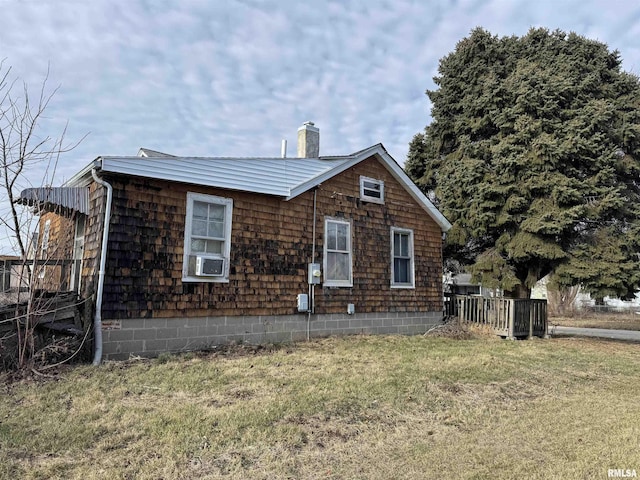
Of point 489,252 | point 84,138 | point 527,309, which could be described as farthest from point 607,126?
point 84,138

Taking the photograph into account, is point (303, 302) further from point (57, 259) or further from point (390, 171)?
point (57, 259)

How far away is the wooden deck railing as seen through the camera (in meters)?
12.5

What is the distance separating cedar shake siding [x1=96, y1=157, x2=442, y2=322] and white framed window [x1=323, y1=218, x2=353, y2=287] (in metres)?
0.15

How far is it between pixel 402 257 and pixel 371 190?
6.69 feet

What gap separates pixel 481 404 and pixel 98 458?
4195mm

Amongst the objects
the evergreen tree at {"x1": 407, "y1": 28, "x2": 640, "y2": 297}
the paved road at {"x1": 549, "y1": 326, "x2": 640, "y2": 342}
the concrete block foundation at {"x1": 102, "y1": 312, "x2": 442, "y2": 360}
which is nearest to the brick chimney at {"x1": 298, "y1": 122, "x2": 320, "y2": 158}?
the concrete block foundation at {"x1": 102, "y1": 312, "x2": 442, "y2": 360}

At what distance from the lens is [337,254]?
11133 mm

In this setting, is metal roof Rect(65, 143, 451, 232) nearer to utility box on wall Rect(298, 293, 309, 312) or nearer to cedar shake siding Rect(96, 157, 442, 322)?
cedar shake siding Rect(96, 157, 442, 322)

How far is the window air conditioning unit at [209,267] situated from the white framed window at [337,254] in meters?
2.80

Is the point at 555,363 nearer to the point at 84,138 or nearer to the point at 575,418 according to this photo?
the point at 575,418

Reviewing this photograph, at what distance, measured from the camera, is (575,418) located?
5023mm

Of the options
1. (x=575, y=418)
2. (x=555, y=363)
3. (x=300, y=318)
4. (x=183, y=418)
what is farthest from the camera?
(x=300, y=318)

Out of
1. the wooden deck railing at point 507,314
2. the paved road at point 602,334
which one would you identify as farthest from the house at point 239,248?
the paved road at point 602,334

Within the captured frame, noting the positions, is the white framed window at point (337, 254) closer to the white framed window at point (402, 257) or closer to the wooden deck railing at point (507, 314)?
the white framed window at point (402, 257)
